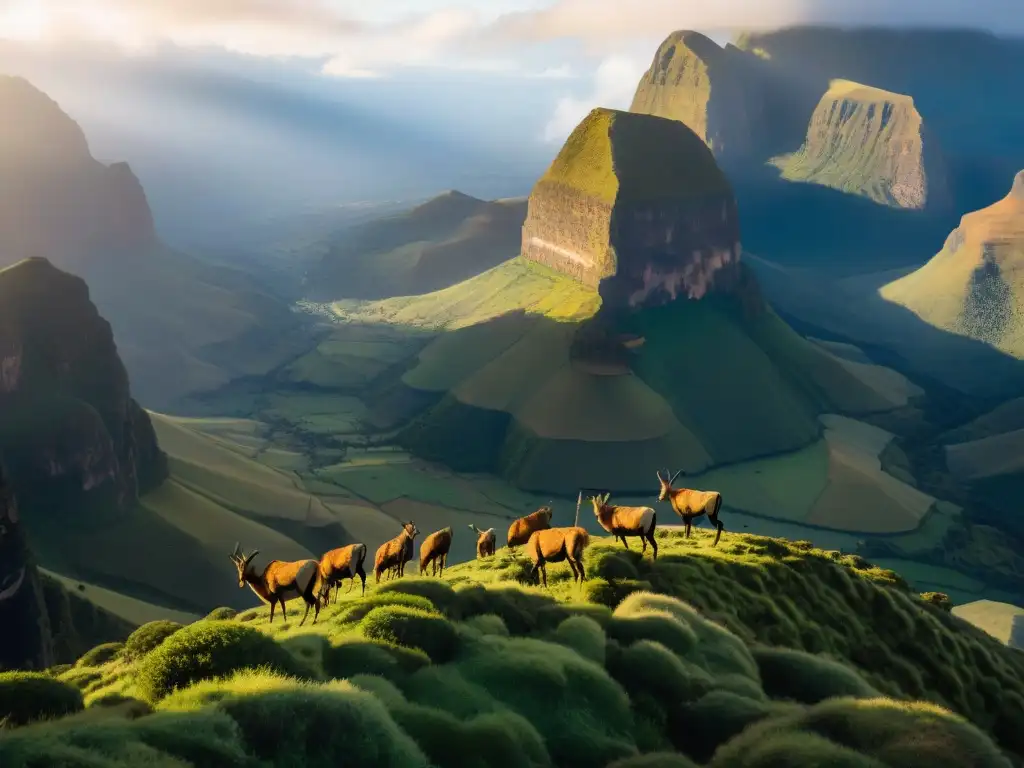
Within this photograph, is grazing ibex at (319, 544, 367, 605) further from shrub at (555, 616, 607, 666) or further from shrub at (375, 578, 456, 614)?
shrub at (555, 616, 607, 666)

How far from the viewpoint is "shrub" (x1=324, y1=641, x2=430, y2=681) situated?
25.2 metres

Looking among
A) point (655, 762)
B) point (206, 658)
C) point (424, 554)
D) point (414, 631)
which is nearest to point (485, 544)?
point (424, 554)

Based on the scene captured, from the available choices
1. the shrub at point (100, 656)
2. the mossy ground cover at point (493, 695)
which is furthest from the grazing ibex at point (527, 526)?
the shrub at point (100, 656)

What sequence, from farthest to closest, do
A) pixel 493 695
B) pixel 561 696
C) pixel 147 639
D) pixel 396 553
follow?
1. pixel 396 553
2. pixel 147 639
3. pixel 561 696
4. pixel 493 695

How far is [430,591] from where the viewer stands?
32.1m

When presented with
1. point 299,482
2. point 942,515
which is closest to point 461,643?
point 299,482

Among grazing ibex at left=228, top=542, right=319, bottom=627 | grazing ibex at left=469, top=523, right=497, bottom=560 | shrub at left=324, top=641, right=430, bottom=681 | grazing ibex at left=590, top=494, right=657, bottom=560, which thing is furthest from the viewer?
grazing ibex at left=469, top=523, right=497, bottom=560

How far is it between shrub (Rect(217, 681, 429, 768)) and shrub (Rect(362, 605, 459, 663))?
6465mm

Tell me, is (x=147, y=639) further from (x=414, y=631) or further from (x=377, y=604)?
(x=414, y=631)

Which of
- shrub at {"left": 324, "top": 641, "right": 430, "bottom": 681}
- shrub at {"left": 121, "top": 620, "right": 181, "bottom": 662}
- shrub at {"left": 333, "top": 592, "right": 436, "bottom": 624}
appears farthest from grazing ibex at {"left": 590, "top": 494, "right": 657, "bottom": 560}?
shrub at {"left": 121, "top": 620, "right": 181, "bottom": 662}

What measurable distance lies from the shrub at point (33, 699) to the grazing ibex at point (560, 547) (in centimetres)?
2026

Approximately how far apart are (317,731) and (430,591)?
12.8m

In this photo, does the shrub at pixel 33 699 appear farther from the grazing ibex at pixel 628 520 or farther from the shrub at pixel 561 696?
the grazing ibex at pixel 628 520

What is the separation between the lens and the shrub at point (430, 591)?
103ft
